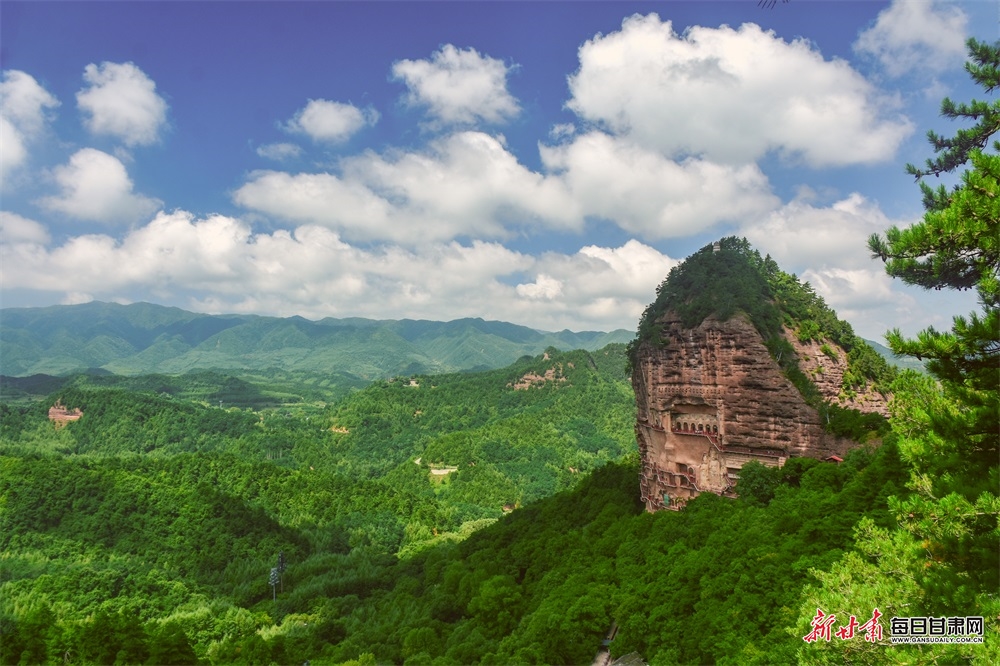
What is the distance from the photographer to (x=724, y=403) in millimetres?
34500

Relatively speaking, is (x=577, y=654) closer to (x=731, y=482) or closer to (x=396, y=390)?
(x=731, y=482)

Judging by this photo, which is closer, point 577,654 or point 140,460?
point 577,654

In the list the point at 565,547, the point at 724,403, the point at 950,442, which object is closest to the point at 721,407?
the point at 724,403

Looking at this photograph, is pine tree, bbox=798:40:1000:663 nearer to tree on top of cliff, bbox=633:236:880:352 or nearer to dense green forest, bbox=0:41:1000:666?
dense green forest, bbox=0:41:1000:666

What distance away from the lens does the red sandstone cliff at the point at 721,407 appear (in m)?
32.9

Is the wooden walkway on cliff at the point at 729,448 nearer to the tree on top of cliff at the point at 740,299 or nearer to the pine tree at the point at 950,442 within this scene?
the tree on top of cliff at the point at 740,299

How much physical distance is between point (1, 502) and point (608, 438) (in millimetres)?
122923

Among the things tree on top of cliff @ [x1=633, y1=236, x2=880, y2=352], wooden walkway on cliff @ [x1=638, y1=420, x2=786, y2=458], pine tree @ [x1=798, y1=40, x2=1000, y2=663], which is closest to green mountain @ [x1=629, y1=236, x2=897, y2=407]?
tree on top of cliff @ [x1=633, y1=236, x2=880, y2=352]

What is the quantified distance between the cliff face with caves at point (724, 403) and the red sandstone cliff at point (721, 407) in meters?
0.06

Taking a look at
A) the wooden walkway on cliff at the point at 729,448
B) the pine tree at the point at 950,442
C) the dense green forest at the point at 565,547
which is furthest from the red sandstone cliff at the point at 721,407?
the pine tree at the point at 950,442

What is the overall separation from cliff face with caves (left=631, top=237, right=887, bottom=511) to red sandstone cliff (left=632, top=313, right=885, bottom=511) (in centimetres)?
6

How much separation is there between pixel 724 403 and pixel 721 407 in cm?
34

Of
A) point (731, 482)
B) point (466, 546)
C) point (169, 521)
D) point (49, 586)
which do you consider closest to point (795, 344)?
point (731, 482)

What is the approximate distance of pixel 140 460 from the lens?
300ft
